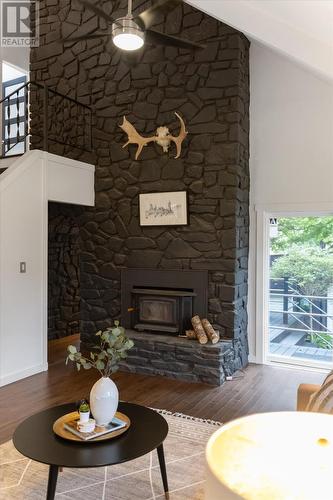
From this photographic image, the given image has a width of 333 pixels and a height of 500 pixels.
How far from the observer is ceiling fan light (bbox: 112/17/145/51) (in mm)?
3076

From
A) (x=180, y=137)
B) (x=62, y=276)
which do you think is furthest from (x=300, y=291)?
(x=62, y=276)

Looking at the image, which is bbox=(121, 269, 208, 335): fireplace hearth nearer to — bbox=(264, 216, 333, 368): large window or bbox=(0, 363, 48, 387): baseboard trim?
bbox=(264, 216, 333, 368): large window

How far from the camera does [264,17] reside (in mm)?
3477

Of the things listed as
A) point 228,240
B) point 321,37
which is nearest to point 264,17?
point 321,37

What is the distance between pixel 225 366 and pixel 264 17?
11.6 ft

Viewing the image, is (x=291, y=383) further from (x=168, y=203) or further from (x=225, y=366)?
(x=168, y=203)

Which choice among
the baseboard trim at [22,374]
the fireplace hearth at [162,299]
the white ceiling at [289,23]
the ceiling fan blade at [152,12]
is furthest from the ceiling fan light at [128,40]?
the baseboard trim at [22,374]

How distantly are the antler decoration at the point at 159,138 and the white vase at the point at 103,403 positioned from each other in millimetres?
3509

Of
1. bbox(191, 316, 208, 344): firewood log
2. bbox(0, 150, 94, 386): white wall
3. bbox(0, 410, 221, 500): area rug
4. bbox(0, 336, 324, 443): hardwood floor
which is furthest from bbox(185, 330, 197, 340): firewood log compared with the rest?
bbox(0, 410, 221, 500): area rug

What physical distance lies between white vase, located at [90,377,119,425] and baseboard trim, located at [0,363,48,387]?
2508 mm

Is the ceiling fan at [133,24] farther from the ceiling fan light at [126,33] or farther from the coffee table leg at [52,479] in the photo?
the coffee table leg at [52,479]

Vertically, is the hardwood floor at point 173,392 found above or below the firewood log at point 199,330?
below

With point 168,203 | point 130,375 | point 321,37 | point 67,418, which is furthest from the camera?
point 168,203

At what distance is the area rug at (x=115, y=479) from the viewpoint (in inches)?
101
